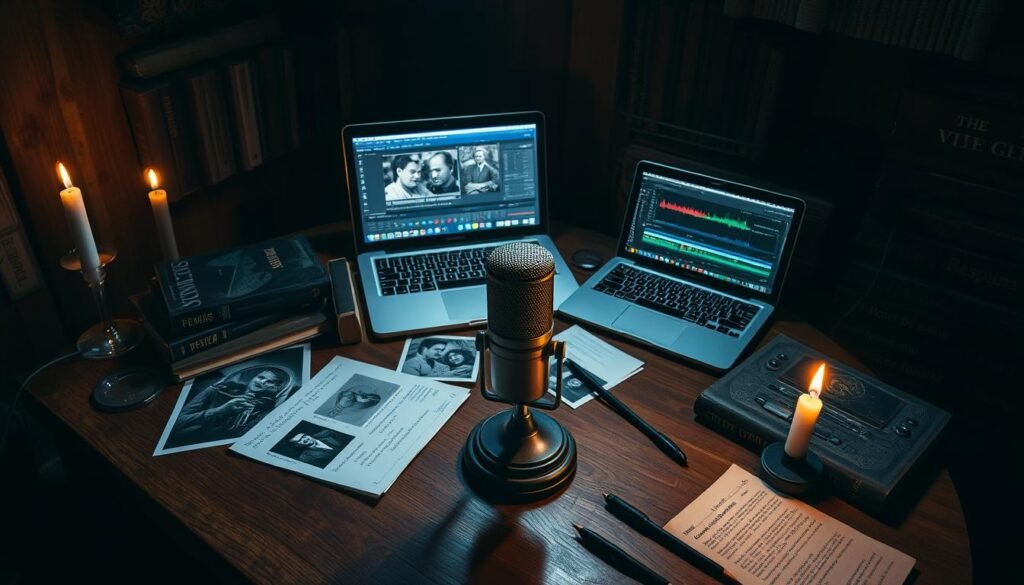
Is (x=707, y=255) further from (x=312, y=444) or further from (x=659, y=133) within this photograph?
(x=312, y=444)

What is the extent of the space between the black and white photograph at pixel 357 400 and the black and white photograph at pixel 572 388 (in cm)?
27

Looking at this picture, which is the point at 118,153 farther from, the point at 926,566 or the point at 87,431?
the point at 926,566

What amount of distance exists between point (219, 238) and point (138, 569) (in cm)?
76

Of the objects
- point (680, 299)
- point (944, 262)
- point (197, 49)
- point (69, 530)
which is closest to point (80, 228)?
point (197, 49)

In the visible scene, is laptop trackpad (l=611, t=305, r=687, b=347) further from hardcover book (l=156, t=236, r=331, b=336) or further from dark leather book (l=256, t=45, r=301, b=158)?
dark leather book (l=256, t=45, r=301, b=158)

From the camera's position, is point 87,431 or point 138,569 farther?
point 138,569

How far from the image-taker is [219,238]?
5.90 feet

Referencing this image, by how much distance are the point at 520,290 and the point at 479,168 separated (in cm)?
69

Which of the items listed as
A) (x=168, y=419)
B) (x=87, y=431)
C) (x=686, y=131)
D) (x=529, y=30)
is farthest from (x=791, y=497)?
(x=529, y=30)

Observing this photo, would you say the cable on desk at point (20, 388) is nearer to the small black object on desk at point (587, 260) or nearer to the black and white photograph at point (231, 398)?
the black and white photograph at point (231, 398)

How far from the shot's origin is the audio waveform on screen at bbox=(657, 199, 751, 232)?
4.79 ft

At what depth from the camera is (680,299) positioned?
4.90 ft

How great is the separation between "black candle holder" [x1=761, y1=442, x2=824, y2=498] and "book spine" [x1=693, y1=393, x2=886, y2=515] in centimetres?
2

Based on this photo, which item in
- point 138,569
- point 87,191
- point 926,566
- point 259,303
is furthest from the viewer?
point 138,569
